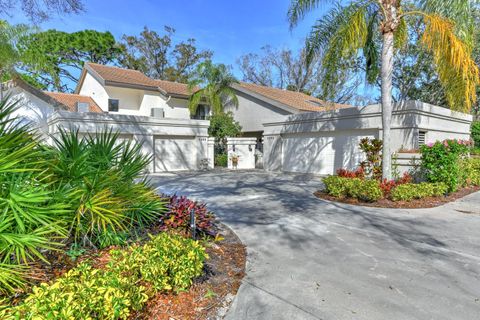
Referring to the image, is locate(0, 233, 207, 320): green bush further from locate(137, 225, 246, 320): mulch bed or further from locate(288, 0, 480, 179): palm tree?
locate(288, 0, 480, 179): palm tree

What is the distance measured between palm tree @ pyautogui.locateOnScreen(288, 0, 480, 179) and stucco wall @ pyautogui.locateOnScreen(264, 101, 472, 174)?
2186 millimetres

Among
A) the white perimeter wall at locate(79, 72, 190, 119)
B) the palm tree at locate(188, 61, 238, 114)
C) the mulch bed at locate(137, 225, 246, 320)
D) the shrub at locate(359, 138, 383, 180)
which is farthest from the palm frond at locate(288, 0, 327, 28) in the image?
the white perimeter wall at locate(79, 72, 190, 119)

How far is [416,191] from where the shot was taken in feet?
27.6

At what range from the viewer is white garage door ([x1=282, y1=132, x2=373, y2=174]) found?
45.6 ft

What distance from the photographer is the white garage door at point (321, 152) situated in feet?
45.6

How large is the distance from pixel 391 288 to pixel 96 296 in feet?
10.7

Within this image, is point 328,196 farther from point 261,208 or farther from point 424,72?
point 424,72

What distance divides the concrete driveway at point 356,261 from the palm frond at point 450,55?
3.57 m

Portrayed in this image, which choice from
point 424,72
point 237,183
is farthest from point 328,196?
point 424,72

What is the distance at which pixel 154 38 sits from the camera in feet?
111

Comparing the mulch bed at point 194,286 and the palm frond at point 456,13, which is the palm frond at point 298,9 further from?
the mulch bed at point 194,286

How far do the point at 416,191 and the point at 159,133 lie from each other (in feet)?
44.8

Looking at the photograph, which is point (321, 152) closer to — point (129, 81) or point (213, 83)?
point (213, 83)

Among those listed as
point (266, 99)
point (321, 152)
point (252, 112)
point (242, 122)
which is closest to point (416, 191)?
point (321, 152)
